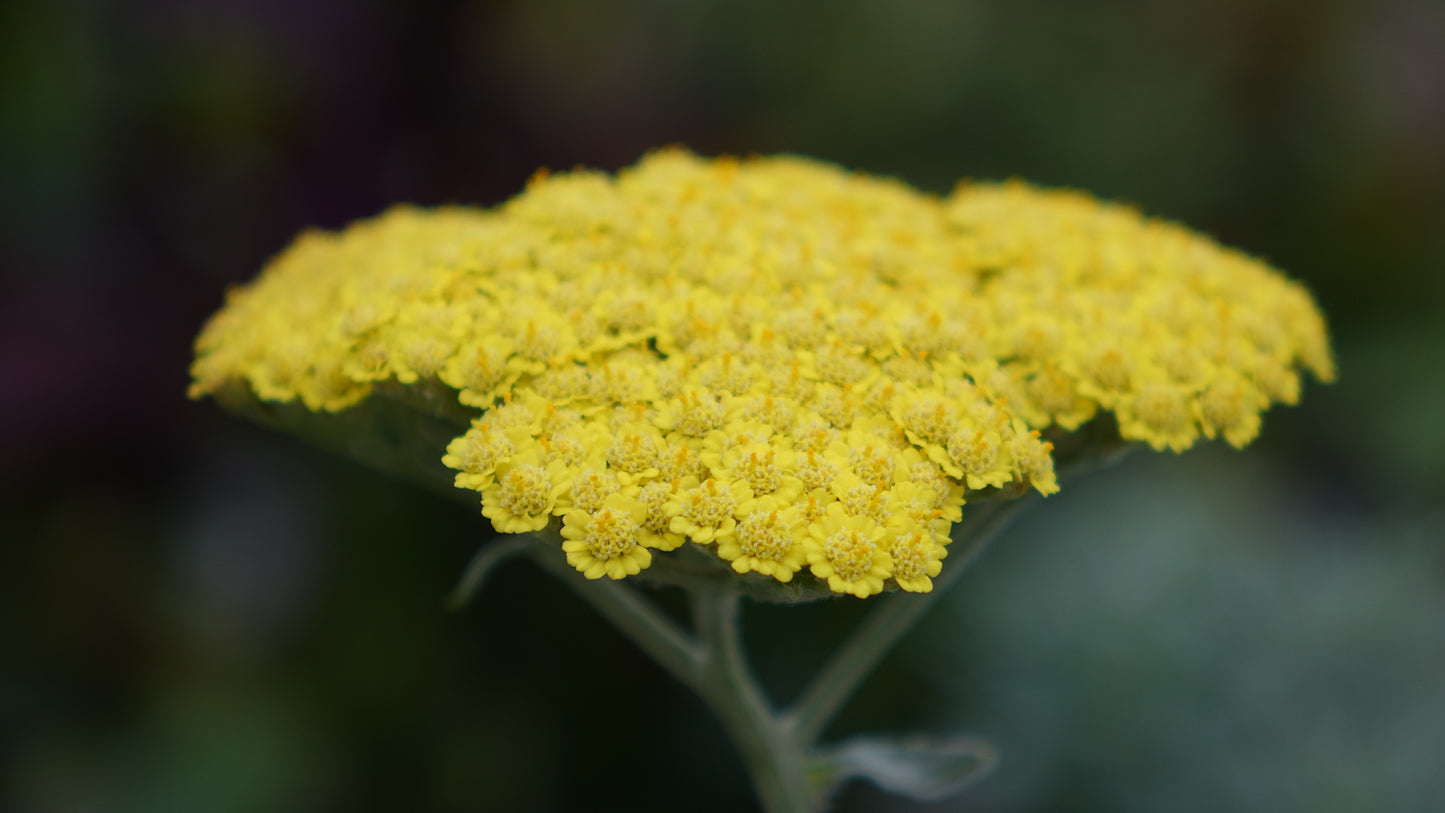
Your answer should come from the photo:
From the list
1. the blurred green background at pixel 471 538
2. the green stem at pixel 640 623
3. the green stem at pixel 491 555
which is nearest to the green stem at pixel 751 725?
the green stem at pixel 640 623

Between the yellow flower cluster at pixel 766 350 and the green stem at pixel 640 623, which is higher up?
the yellow flower cluster at pixel 766 350

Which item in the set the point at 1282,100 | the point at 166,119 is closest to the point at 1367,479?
the point at 1282,100

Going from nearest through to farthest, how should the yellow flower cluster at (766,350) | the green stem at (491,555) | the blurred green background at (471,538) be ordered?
the yellow flower cluster at (766,350) → the green stem at (491,555) → the blurred green background at (471,538)

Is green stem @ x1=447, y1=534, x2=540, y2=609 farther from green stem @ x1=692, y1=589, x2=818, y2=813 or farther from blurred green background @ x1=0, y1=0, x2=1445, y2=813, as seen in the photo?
blurred green background @ x1=0, y1=0, x2=1445, y2=813

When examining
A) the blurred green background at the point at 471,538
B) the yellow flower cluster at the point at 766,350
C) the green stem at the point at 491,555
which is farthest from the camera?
the blurred green background at the point at 471,538

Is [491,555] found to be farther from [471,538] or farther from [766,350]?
[471,538]

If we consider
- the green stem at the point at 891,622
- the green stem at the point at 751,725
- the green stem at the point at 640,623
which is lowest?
the green stem at the point at 751,725

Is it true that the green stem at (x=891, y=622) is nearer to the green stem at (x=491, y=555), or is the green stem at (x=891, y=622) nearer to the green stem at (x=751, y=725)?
the green stem at (x=751, y=725)
